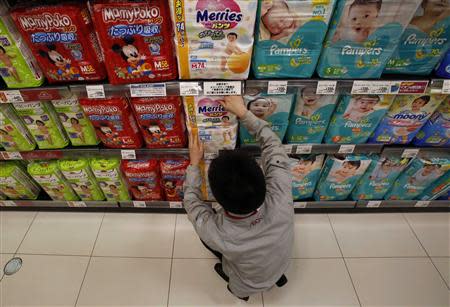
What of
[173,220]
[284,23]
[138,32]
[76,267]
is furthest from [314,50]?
[76,267]

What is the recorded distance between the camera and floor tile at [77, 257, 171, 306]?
1.57 meters

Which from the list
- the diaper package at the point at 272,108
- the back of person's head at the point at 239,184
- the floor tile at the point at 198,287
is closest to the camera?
the back of person's head at the point at 239,184

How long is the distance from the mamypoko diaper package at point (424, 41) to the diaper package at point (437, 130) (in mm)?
297

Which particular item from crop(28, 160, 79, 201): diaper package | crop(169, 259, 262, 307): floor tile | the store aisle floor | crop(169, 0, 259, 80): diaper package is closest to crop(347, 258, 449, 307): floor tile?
the store aisle floor

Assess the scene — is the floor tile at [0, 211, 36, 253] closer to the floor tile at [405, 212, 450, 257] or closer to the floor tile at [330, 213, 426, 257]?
the floor tile at [330, 213, 426, 257]

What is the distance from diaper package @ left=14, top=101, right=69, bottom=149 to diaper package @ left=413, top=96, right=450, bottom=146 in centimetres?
208

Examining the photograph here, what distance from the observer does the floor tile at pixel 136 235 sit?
5.88ft

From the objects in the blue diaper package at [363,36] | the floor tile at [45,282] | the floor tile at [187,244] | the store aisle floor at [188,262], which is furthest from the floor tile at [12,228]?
the blue diaper package at [363,36]

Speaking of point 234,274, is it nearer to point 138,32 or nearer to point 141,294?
point 141,294

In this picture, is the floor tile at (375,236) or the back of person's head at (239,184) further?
the floor tile at (375,236)

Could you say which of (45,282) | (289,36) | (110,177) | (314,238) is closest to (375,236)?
(314,238)

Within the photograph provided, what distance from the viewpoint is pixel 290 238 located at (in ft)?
3.97

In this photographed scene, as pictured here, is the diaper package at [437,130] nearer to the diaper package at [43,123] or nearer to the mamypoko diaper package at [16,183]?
the diaper package at [43,123]

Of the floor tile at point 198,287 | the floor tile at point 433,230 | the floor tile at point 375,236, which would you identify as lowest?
the floor tile at point 198,287
